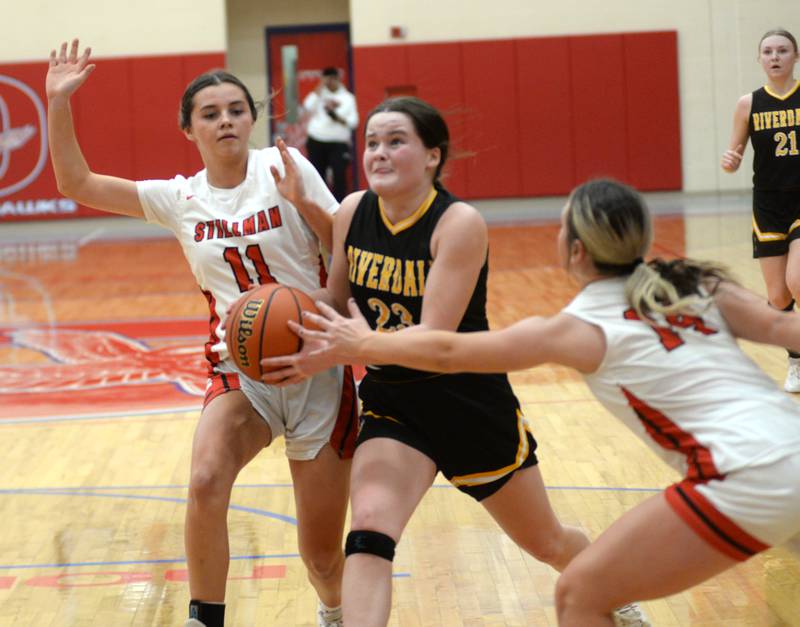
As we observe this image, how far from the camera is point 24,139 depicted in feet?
59.3

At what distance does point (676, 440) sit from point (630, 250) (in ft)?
1.57

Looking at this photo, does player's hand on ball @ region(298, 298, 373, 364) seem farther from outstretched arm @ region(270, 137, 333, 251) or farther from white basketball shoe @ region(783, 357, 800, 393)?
white basketball shoe @ region(783, 357, 800, 393)

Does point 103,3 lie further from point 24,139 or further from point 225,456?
point 225,456

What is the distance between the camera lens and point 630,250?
2.94 meters

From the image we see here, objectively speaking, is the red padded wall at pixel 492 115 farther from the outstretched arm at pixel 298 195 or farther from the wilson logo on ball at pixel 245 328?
the wilson logo on ball at pixel 245 328

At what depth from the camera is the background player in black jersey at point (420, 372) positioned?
3309mm

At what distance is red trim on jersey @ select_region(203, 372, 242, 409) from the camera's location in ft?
12.3

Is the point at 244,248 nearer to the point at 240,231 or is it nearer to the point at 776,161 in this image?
the point at 240,231

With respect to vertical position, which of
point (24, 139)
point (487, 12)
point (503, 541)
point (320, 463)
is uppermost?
point (487, 12)

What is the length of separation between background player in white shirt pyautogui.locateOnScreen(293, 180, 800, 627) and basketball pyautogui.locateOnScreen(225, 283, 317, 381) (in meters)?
0.36

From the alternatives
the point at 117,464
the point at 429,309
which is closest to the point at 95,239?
the point at 117,464

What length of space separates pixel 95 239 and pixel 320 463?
13528 millimetres

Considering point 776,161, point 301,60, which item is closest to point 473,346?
point 776,161

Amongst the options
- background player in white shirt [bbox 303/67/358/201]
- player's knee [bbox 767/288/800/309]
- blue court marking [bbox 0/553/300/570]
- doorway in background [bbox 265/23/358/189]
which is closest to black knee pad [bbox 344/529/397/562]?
blue court marking [bbox 0/553/300/570]
